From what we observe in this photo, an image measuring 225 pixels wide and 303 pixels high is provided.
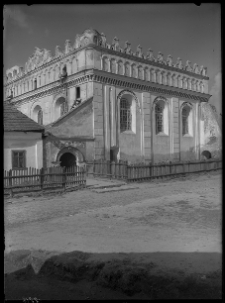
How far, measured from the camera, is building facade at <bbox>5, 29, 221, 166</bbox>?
457 cm

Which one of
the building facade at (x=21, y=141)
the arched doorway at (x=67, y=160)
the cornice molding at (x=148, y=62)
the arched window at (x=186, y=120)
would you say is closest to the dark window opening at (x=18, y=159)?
the building facade at (x=21, y=141)

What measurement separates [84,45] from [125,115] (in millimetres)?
3109

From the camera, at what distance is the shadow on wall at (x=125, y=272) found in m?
3.19

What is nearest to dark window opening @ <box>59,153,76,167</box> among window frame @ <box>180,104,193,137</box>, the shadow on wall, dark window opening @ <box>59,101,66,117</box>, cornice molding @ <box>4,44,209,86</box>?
dark window opening @ <box>59,101,66,117</box>

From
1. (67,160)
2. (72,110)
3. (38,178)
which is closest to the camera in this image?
(38,178)

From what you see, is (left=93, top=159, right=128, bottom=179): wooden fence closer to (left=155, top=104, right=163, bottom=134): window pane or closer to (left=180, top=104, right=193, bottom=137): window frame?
(left=155, top=104, right=163, bottom=134): window pane

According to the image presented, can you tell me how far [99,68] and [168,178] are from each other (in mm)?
8270

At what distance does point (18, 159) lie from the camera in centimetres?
420

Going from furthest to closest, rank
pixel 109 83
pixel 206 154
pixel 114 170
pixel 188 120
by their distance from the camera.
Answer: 1. pixel 114 170
2. pixel 109 83
3. pixel 206 154
4. pixel 188 120

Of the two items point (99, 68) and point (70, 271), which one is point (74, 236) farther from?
point (99, 68)

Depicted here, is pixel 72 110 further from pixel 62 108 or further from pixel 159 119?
pixel 159 119

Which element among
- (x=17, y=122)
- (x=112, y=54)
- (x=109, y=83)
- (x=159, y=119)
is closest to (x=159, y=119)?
(x=159, y=119)

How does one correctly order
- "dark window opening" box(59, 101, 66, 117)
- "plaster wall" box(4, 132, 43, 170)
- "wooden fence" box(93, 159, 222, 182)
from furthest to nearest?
"wooden fence" box(93, 159, 222, 182) < "dark window opening" box(59, 101, 66, 117) < "plaster wall" box(4, 132, 43, 170)

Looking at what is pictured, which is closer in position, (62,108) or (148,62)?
(148,62)
